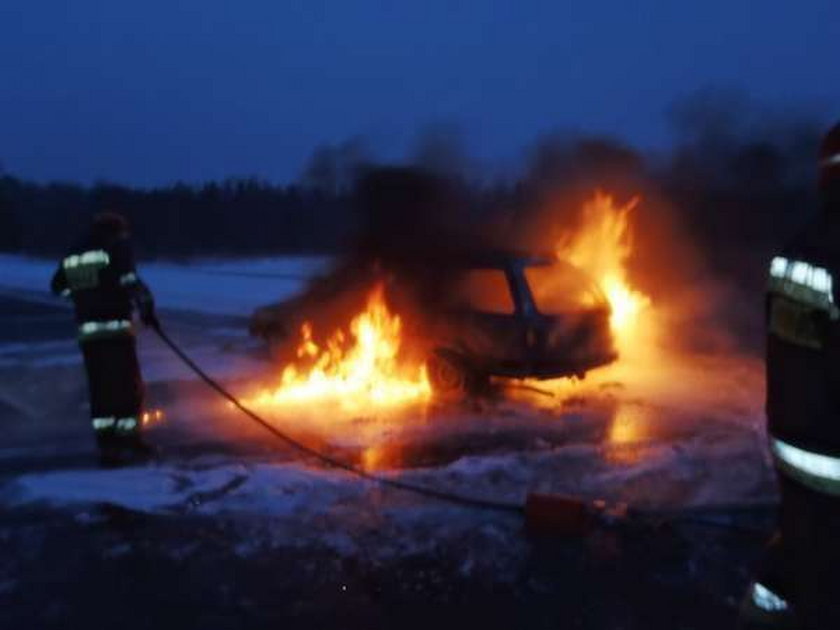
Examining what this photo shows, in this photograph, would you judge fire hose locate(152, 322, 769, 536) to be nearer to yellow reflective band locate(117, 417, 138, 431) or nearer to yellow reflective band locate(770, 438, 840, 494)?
yellow reflective band locate(770, 438, 840, 494)

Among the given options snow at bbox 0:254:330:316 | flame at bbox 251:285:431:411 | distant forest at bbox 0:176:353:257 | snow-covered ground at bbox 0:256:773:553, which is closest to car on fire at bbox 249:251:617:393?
flame at bbox 251:285:431:411

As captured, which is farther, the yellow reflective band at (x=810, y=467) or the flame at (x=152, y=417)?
the flame at (x=152, y=417)

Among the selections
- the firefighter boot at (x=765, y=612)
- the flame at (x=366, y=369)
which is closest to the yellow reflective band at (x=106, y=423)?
the flame at (x=366, y=369)

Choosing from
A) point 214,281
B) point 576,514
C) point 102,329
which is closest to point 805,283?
point 576,514

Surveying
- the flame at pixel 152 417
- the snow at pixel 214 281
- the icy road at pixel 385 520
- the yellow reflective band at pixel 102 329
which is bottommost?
the snow at pixel 214 281

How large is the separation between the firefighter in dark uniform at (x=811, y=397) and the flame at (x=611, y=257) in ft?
34.3

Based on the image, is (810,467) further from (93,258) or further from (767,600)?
(93,258)

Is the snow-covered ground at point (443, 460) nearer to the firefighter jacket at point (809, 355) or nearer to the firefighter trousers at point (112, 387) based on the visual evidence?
the firefighter trousers at point (112, 387)

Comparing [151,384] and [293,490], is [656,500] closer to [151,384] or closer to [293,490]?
[293,490]

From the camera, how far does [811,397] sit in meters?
2.31

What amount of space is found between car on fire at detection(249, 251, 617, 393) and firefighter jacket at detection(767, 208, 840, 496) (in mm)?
6663

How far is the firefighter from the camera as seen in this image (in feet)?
23.5

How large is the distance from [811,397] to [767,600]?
0.79 m

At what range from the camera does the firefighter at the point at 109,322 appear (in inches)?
282
